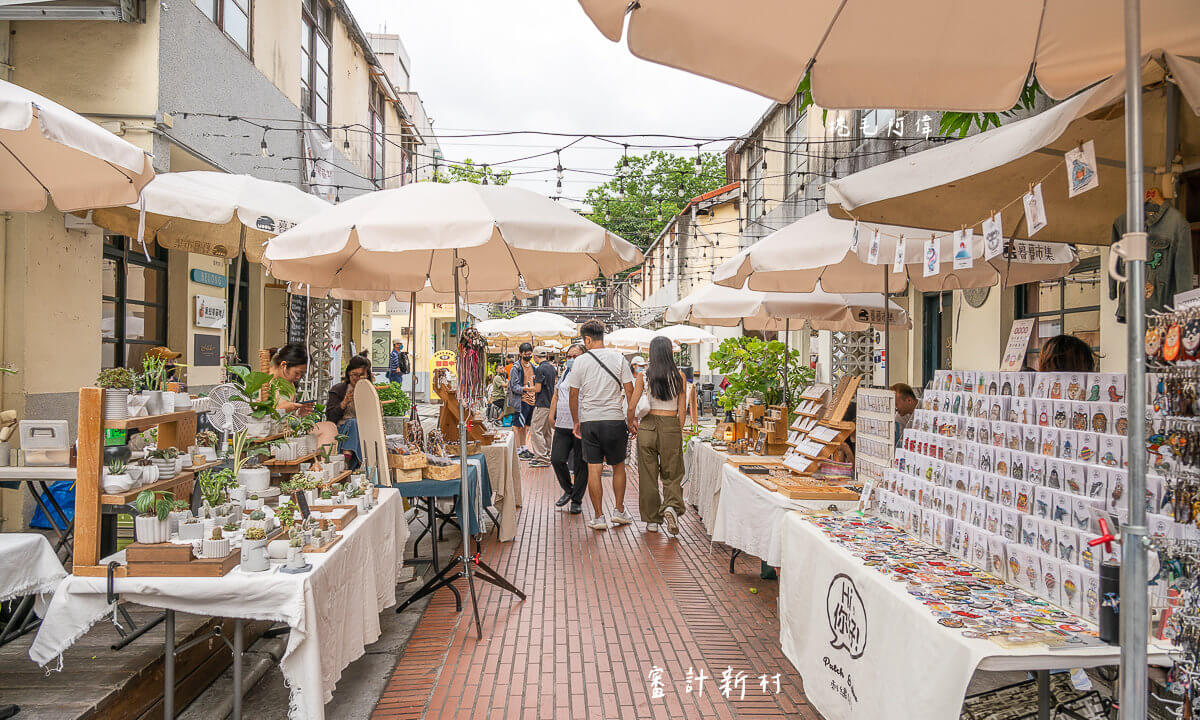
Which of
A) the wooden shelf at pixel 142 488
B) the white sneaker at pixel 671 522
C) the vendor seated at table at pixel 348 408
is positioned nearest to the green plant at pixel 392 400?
the vendor seated at table at pixel 348 408

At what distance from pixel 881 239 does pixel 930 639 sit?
277 centimetres

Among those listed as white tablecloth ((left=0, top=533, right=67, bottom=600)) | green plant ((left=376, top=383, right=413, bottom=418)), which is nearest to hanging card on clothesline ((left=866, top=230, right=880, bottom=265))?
white tablecloth ((left=0, top=533, right=67, bottom=600))

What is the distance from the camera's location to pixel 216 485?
383 cm

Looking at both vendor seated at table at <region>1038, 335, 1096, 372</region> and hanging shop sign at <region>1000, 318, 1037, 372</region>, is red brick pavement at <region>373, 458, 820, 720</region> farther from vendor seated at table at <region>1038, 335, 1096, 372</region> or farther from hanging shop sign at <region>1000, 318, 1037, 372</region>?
vendor seated at table at <region>1038, 335, 1096, 372</region>

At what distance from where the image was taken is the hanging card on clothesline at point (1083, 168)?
2.38 meters

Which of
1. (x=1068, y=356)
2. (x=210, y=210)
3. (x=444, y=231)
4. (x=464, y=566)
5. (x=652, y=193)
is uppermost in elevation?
(x=652, y=193)

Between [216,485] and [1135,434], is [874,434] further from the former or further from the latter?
[216,485]

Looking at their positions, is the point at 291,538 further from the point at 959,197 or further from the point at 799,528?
the point at 959,197

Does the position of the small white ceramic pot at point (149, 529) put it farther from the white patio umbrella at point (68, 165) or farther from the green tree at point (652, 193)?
the green tree at point (652, 193)

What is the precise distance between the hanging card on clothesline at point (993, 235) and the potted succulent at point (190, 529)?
3.74 m

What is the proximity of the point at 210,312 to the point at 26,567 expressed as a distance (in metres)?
6.99


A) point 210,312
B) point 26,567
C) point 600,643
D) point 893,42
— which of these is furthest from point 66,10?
point 893,42

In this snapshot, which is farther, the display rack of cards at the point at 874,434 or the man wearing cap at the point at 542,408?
the man wearing cap at the point at 542,408

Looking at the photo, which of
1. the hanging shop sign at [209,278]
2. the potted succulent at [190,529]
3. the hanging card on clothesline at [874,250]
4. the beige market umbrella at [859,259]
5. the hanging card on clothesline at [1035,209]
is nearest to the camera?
the hanging card on clothesline at [1035,209]
